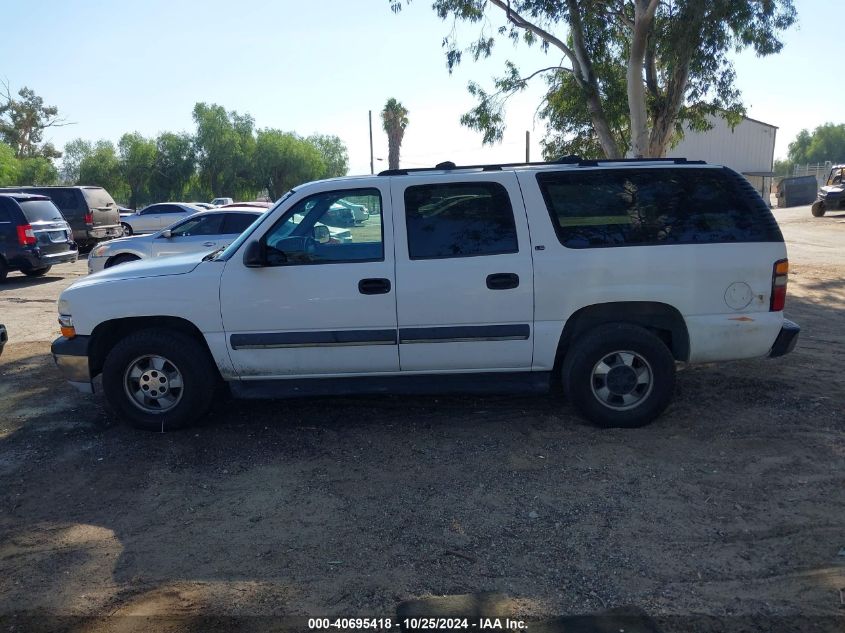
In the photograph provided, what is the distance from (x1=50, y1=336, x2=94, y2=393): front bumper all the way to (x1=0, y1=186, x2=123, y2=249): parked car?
1720cm

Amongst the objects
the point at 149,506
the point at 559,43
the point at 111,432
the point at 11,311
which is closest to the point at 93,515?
the point at 149,506

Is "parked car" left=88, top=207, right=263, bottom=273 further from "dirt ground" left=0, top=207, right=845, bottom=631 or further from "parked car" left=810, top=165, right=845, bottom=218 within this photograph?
"parked car" left=810, top=165, right=845, bottom=218

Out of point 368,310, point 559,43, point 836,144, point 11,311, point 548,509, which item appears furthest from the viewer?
point 836,144

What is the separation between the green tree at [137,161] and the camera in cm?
5766

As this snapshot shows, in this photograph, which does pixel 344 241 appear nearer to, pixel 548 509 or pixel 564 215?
pixel 564 215

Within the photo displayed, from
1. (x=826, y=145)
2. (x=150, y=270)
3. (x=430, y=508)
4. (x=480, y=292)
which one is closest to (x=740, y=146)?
(x=480, y=292)

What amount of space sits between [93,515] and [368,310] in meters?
2.27

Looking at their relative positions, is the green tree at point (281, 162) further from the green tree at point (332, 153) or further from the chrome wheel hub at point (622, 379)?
the chrome wheel hub at point (622, 379)

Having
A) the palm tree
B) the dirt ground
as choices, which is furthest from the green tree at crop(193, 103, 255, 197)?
the dirt ground

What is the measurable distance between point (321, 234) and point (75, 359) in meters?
A: 2.16

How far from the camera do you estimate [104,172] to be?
58781 mm

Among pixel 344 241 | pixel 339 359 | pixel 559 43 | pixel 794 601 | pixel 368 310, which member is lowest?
pixel 794 601

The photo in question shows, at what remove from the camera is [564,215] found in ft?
18.2

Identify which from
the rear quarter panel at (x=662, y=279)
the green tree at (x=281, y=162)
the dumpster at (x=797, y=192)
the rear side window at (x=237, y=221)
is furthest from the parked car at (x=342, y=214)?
the green tree at (x=281, y=162)
